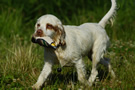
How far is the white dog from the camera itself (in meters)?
3.60

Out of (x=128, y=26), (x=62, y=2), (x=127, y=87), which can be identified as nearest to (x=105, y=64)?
(x=127, y=87)

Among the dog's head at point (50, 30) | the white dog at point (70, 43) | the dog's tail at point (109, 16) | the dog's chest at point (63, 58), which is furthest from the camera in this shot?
the dog's tail at point (109, 16)

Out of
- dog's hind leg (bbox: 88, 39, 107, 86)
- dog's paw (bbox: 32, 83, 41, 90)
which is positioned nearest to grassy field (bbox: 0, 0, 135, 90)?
dog's paw (bbox: 32, 83, 41, 90)

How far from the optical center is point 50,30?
3.57 metres

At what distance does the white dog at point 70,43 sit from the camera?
360 cm

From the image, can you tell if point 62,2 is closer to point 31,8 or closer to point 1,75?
point 31,8

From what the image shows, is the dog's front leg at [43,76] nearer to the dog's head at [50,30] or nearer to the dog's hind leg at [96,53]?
the dog's head at [50,30]

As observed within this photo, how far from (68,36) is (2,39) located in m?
3.18

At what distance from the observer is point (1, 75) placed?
4.29m

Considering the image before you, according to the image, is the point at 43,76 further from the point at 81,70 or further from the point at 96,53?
the point at 96,53

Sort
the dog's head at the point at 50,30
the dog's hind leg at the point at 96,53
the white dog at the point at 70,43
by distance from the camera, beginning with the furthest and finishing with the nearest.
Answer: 1. the dog's hind leg at the point at 96,53
2. the white dog at the point at 70,43
3. the dog's head at the point at 50,30

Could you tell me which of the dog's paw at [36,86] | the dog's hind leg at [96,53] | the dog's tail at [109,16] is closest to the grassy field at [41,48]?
the dog's paw at [36,86]

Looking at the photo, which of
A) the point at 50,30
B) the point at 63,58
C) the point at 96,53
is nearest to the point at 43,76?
the point at 63,58

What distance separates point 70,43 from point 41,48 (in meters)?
2.09
